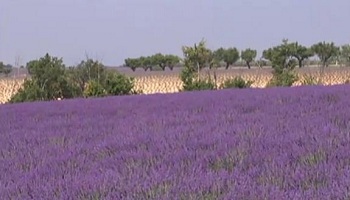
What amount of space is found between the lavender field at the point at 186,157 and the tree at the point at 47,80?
10897 millimetres

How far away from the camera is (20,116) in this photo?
25.2ft

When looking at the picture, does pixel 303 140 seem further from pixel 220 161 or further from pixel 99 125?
pixel 99 125

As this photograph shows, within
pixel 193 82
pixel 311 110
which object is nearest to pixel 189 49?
pixel 193 82

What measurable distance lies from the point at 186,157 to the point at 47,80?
573 inches

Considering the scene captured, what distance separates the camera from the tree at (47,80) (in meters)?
16.9

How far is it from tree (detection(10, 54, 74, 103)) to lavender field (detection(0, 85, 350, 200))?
35.8ft

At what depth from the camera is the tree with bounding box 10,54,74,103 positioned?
1688cm

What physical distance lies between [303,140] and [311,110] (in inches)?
88.4

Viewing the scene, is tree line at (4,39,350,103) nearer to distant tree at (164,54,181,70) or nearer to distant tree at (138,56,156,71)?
distant tree at (164,54,181,70)

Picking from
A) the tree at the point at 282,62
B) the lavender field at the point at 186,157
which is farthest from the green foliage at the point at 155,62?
the lavender field at the point at 186,157

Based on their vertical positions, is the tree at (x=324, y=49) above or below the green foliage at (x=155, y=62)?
above

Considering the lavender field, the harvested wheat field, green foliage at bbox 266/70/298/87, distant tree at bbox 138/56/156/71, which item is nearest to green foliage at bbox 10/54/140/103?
the harvested wheat field

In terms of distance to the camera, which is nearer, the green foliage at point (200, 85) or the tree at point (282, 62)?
the green foliage at point (200, 85)

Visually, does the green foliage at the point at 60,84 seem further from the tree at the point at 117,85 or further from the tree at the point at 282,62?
the tree at the point at 282,62
